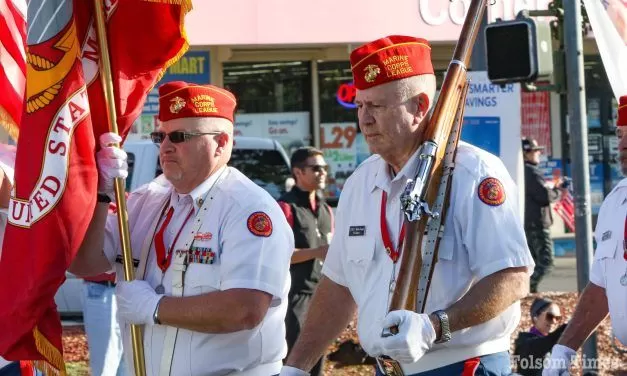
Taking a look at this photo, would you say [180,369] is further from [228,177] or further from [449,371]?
[449,371]

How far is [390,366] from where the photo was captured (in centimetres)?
464

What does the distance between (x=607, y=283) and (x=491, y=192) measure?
1902 mm

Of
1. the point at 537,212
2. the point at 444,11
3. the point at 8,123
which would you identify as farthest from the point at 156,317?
the point at 444,11

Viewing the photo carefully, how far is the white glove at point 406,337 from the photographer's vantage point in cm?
411

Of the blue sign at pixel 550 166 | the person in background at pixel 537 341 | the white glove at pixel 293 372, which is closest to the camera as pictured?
the white glove at pixel 293 372

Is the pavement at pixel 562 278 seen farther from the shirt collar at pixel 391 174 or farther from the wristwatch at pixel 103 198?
the shirt collar at pixel 391 174

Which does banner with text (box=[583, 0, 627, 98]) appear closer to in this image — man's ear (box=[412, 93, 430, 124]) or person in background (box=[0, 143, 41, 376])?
man's ear (box=[412, 93, 430, 124])

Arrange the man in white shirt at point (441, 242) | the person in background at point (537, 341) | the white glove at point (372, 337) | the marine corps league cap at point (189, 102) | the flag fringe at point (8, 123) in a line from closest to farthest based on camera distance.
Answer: the white glove at point (372, 337), the man in white shirt at point (441, 242), the marine corps league cap at point (189, 102), the flag fringe at point (8, 123), the person in background at point (537, 341)

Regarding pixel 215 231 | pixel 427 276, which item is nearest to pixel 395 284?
pixel 427 276

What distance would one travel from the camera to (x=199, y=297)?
5.13 meters

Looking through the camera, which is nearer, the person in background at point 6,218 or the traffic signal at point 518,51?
the person in background at point 6,218

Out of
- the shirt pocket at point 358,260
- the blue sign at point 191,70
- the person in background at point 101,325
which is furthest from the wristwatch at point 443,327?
the blue sign at point 191,70

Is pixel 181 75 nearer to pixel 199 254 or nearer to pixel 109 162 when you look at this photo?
pixel 109 162

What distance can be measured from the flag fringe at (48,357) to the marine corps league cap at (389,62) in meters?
1.79
